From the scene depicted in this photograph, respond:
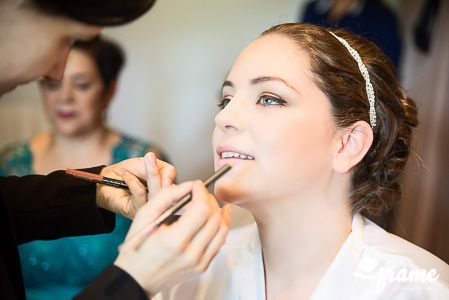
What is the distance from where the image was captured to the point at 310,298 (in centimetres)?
84

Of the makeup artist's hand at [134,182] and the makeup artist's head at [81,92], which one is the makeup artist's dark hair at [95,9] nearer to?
the makeup artist's hand at [134,182]

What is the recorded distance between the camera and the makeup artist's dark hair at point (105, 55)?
155cm

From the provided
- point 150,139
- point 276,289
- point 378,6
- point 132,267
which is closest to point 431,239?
point 276,289

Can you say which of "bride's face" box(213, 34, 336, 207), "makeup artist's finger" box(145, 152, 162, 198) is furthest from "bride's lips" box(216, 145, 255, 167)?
"makeup artist's finger" box(145, 152, 162, 198)

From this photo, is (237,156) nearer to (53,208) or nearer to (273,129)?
(273,129)

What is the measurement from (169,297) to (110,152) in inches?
27.9

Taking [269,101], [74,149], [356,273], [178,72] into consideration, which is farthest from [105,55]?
[356,273]

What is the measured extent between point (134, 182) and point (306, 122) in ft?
0.97

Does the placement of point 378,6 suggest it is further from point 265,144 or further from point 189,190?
Result: point 189,190

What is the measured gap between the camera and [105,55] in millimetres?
1652

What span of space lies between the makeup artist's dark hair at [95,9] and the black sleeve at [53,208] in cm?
32

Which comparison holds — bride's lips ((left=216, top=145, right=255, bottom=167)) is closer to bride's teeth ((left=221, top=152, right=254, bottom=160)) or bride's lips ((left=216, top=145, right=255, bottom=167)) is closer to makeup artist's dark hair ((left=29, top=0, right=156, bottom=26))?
bride's teeth ((left=221, top=152, right=254, bottom=160))

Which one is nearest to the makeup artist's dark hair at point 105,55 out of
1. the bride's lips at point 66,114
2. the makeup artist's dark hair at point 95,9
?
the bride's lips at point 66,114

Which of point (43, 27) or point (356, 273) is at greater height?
point (43, 27)
